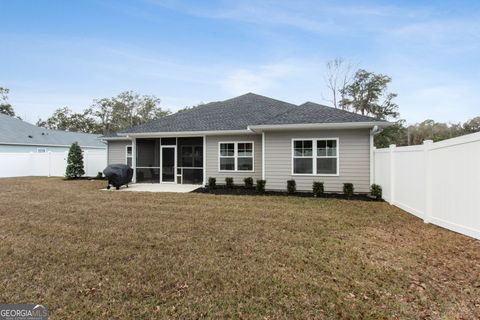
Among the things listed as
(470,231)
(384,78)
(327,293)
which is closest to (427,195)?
(470,231)

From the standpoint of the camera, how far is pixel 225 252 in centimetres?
427

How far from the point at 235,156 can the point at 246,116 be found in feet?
8.80

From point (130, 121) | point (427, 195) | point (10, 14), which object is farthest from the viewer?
point (130, 121)

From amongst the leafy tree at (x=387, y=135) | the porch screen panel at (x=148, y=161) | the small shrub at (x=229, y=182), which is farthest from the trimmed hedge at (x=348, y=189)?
the leafy tree at (x=387, y=135)

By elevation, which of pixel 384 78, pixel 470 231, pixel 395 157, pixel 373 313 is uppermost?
pixel 384 78

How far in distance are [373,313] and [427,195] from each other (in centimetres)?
445

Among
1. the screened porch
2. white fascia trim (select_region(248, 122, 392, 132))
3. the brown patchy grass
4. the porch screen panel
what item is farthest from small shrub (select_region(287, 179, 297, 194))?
the porch screen panel

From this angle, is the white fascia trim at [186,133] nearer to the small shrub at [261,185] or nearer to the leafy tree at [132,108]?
the small shrub at [261,185]

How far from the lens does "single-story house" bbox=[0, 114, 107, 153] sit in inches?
852

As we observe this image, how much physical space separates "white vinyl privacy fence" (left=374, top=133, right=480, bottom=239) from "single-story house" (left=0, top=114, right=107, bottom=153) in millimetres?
21626

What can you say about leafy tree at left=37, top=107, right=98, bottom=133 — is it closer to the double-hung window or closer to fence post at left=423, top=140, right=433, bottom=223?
the double-hung window

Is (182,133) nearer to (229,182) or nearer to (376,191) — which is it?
(229,182)

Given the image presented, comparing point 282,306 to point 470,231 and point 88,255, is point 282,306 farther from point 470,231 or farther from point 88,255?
point 470,231

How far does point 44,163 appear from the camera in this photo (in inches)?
774
